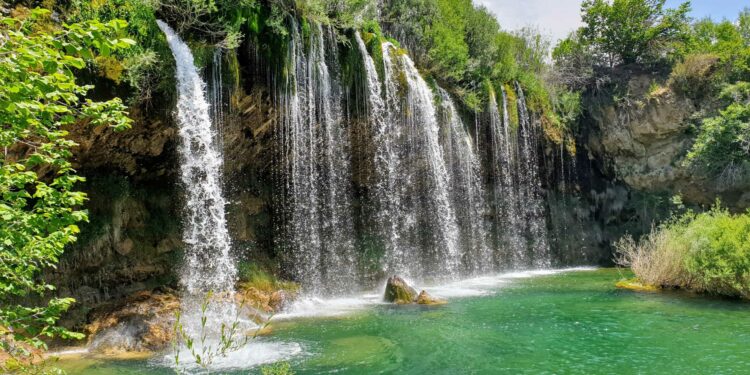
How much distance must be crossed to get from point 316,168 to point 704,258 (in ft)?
37.6

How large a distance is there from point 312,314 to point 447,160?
10.5 metres

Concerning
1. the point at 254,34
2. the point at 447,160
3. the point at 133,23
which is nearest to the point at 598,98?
the point at 447,160

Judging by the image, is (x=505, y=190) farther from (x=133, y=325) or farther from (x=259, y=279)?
(x=133, y=325)

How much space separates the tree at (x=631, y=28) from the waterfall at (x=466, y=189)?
1315 centimetres

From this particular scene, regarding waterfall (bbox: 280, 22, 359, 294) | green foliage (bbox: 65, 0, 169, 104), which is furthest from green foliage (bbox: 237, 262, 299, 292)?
green foliage (bbox: 65, 0, 169, 104)

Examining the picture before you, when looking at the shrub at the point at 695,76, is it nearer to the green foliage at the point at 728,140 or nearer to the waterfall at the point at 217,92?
the green foliage at the point at 728,140

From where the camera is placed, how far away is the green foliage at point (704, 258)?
1359 centimetres

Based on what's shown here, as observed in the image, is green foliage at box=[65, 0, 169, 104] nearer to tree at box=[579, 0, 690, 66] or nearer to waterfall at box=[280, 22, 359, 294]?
waterfall at box=[280, 22, 359, 294]

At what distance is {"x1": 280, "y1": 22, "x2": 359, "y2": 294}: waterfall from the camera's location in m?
15.6

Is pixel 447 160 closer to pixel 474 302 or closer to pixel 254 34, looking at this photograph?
pixel 474 302

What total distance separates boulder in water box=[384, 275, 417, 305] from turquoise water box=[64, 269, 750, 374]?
2.61 ft

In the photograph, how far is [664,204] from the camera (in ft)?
91.6

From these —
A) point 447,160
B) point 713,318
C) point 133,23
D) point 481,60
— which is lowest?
point 713,318

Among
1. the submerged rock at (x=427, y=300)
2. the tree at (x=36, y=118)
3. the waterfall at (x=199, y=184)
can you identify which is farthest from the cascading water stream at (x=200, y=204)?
the tree at (x=36, y=118)
